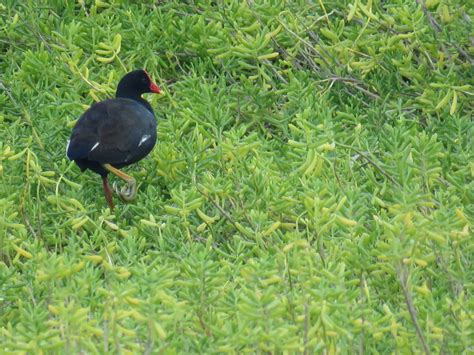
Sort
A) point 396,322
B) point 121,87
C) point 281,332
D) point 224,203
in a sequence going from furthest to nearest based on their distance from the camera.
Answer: point 121,87, point 224,203, point 396,322, point 281,332

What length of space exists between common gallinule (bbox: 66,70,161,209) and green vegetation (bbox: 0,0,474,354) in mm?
114

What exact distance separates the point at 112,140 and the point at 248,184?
3.19 ft

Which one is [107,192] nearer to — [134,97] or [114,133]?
[114,133]

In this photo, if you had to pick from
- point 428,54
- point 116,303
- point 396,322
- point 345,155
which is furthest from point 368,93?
point 116,303

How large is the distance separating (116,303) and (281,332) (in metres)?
0.71

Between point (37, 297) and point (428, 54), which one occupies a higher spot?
point (37, 297)

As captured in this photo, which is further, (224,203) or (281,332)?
(224,203)

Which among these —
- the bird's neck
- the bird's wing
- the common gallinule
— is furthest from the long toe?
the bird's neck

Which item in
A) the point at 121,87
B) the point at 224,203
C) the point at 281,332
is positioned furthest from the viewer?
the point at 121,87

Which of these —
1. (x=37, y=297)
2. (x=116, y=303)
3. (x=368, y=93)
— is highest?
(x=116, y=303)

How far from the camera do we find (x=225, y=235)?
8.09 m

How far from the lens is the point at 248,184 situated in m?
8.02

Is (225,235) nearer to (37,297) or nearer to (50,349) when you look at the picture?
(37,297)

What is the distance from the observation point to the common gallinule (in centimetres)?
846
